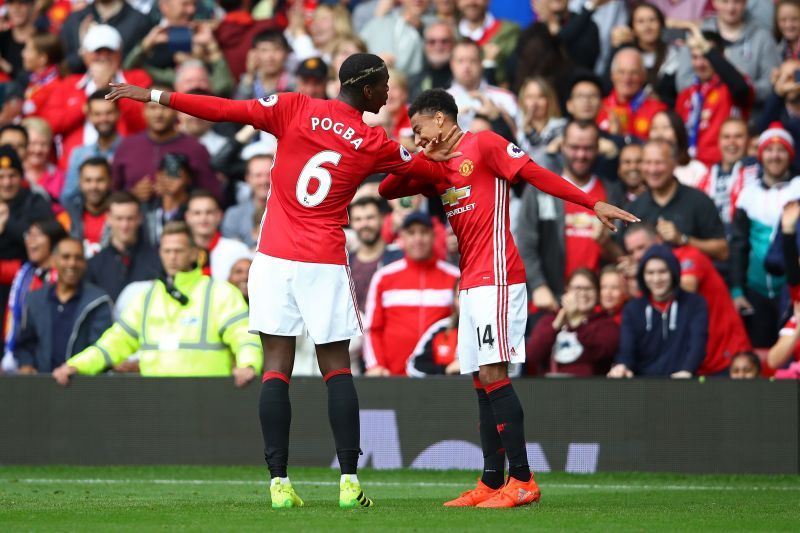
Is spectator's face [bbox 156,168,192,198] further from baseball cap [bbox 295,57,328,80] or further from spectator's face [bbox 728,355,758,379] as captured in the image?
spectator's face [bbox 728,355,758,379]

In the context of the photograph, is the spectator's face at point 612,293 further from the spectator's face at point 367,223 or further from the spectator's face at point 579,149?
the spectator's face at point 367,223

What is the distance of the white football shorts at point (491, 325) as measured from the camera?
8.20m

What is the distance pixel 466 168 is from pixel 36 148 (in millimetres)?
8567

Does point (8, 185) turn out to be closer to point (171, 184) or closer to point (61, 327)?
point (171, 184)

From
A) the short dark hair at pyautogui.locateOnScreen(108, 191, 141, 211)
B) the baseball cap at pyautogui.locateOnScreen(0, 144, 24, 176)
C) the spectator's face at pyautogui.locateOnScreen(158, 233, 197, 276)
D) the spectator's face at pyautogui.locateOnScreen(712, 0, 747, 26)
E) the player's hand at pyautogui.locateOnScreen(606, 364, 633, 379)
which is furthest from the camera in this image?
the spectator's face at pyautogui.locateOnScreen(712, 0, 747, 26)

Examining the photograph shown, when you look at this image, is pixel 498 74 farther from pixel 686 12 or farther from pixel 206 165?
pixel 206 165

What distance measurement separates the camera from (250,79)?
53.5ft

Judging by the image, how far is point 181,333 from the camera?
11.6m

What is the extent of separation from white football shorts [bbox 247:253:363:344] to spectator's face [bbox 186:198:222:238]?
567 cm

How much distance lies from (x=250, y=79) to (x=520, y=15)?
3361 millimetres

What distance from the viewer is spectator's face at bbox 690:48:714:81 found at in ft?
47.0

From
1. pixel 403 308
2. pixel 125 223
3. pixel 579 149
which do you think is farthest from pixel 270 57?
pixel 403 308

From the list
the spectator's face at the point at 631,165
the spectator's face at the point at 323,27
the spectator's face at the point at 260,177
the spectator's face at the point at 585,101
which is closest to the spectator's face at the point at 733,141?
the spectator's face at the point at 631,165

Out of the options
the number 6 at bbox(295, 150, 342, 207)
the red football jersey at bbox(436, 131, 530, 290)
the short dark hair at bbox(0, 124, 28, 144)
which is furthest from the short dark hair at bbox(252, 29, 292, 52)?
the number 6 at bbox(295, 150, 342, 207)
